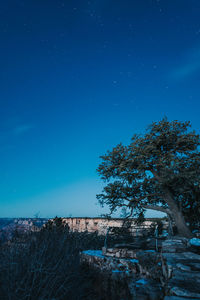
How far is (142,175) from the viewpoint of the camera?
15461 mm

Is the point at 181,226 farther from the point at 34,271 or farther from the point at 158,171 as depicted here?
the point at 34,271

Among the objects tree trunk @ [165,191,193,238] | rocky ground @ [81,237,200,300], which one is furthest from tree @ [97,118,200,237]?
rocky ground @ [81,237,200,300]

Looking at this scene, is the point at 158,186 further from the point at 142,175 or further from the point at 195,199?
the point at 195,199

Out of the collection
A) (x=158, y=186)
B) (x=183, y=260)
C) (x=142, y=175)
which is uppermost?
(x=142, y=175)

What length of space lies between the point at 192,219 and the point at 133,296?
1194cm

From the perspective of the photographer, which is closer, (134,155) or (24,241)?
(24,241)

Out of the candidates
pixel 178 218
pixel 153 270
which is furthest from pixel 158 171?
pixel 153 270

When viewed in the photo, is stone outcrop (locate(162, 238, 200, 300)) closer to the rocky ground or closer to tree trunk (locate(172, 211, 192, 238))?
the rocky ground

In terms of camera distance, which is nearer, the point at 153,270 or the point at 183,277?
the point at 183,277

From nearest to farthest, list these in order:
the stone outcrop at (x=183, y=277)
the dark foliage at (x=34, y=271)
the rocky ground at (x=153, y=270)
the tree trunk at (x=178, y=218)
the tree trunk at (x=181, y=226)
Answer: the stone outcrop at (x=183, y=277) → the rocky ground at (x=153, y=270) → the dark foliage at (x=34, y=271) → the tree trunk at (x=181, y=226) → the tree trunk at (x=178, y=218)

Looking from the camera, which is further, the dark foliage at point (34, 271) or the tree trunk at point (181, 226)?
the tree trunk at point (181, 226)

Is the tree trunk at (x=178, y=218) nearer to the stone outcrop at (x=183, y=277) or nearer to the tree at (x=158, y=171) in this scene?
the tree at (x=158, y=171)

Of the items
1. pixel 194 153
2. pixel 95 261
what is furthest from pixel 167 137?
pixel 95 261

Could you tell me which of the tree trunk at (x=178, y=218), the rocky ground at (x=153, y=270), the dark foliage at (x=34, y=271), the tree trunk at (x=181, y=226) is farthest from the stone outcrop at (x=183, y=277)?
the tree trunk at (x=178, y=218)
